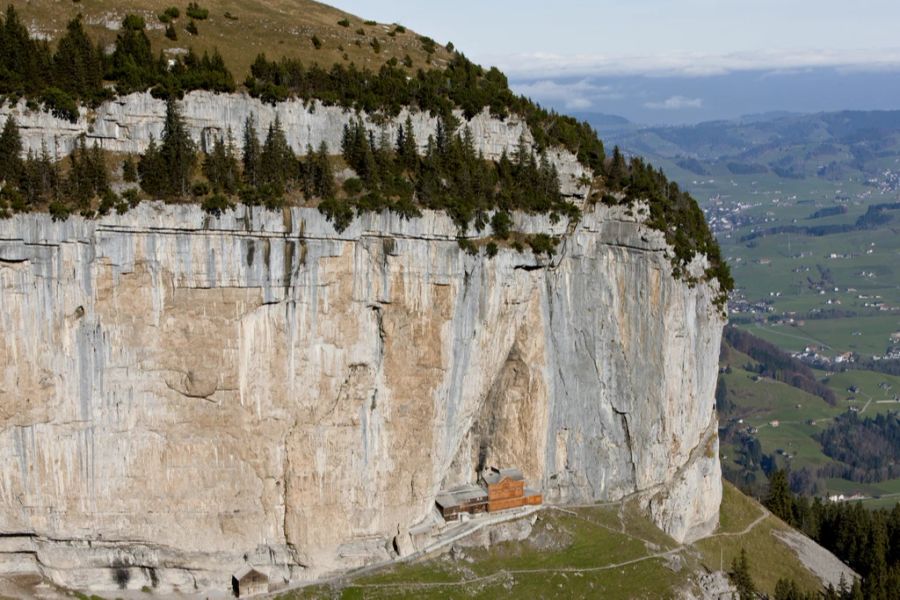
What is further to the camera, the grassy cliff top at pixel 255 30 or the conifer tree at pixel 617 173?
the conifer tree at pixel 617 173

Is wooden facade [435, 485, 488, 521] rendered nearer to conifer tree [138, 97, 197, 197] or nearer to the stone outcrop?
the stone outcrop

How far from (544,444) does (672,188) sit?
20152 mm

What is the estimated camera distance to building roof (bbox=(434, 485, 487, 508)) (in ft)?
176

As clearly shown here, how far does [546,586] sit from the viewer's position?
51188 millimetres

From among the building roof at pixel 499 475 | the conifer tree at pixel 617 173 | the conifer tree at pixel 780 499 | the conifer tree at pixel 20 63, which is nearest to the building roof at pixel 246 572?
the building roof at pixel 499 475

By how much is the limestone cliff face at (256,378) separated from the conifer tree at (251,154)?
2504 millimetres

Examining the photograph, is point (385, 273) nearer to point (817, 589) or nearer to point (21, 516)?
point (21, 516)

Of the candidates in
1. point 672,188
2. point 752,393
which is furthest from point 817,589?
point 752,393

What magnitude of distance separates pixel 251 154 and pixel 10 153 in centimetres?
1196

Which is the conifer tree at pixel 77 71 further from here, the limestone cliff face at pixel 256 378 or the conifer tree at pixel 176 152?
the limestone cliff face at pixel 256 378

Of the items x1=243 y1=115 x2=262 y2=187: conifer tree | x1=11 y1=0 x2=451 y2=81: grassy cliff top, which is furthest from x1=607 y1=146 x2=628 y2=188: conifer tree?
x1=243 y1=115 x2=262 y2=187: conifer tree

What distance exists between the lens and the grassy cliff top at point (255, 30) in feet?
175

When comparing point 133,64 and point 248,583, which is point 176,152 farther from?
point 248,583

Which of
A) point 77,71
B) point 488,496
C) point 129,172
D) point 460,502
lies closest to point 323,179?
point 129,172
